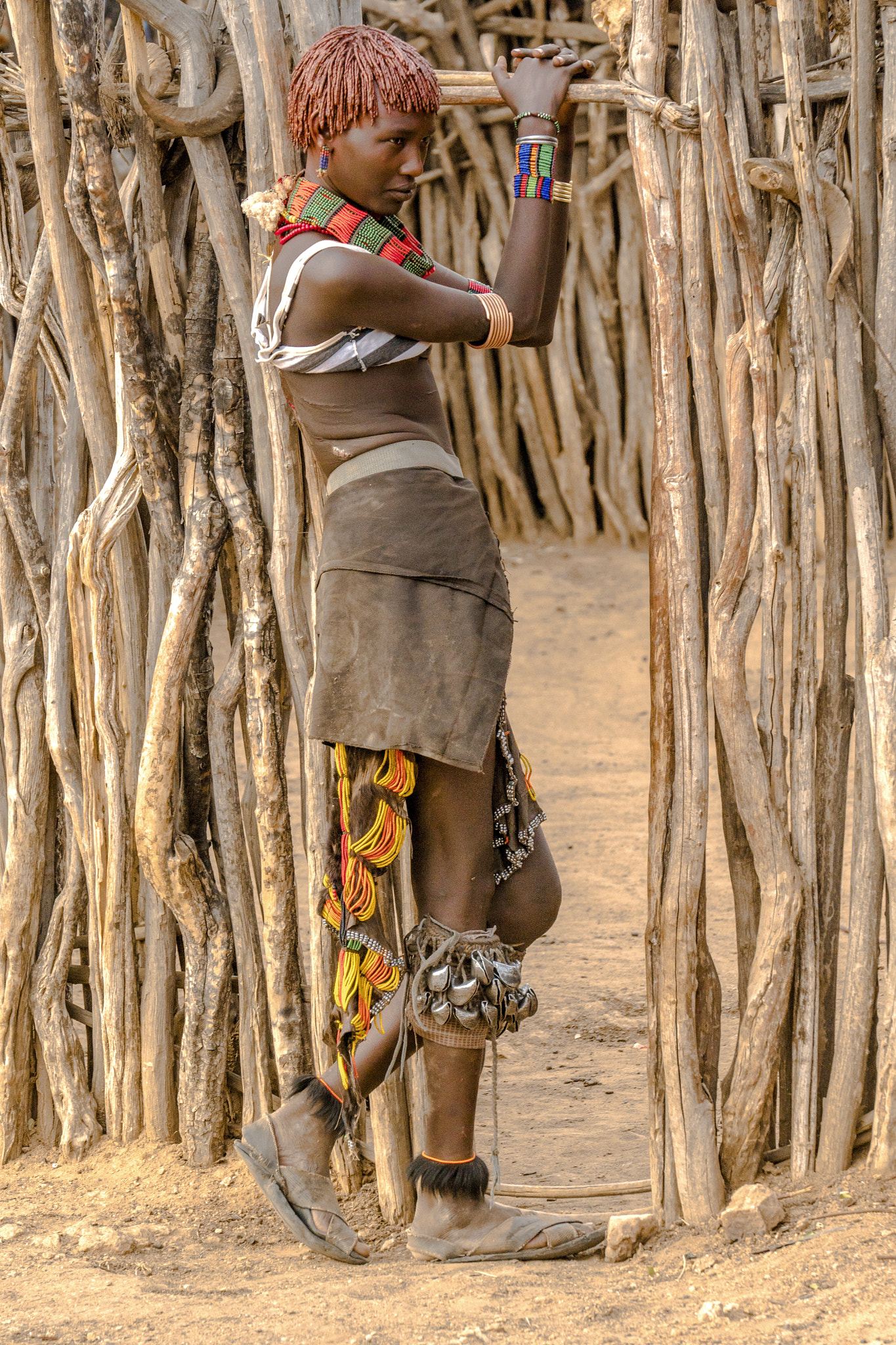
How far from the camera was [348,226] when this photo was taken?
178 centimetres

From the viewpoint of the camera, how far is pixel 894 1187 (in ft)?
6.05

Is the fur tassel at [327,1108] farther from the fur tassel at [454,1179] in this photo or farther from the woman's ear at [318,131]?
the woman's ear at [318,131]

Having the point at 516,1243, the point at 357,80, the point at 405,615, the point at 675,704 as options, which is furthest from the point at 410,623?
the point at 516,1243

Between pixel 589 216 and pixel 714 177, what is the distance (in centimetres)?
496

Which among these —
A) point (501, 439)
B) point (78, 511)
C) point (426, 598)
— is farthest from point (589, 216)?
point (426, 598)

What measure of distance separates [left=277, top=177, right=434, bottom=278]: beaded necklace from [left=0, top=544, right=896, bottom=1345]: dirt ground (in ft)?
4.85

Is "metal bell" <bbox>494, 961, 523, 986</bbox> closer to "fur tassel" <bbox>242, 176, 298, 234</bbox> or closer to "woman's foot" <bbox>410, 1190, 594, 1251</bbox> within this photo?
"woman's foot" <bbox>410, 1190, 594, 1251</bbox>

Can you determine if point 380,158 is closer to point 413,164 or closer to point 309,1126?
point 413,164

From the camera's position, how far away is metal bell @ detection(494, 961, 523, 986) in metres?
1.96

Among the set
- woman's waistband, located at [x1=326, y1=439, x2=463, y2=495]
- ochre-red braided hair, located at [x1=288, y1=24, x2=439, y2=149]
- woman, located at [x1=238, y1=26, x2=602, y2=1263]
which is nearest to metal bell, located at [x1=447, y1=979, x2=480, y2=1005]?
woman, located at [x1=238, y1=26, x2=602, y2=1263]

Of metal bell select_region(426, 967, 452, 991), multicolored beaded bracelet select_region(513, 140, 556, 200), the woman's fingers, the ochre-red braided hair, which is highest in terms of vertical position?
the woman's fingers

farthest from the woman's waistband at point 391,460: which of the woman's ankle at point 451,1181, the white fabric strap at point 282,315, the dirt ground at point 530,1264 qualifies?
the dirt ground at point 530,1264

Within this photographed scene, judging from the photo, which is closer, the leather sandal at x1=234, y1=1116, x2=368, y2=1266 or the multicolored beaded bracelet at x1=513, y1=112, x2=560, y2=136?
the multicolored beaded bracelet at x1=513, y1=112, x2=560, y2=136

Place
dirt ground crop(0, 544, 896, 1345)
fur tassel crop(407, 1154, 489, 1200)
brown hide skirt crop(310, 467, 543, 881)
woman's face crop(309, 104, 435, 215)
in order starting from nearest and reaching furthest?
1. dirt ground crop(0, 544, 896, 1345)
2. woman's face crop(309, 104, 435, 215)
3. brown hide skirt crop(310, 467, 543, 881)
4. fur tassel crop(407, 1154, 489, 1200)
